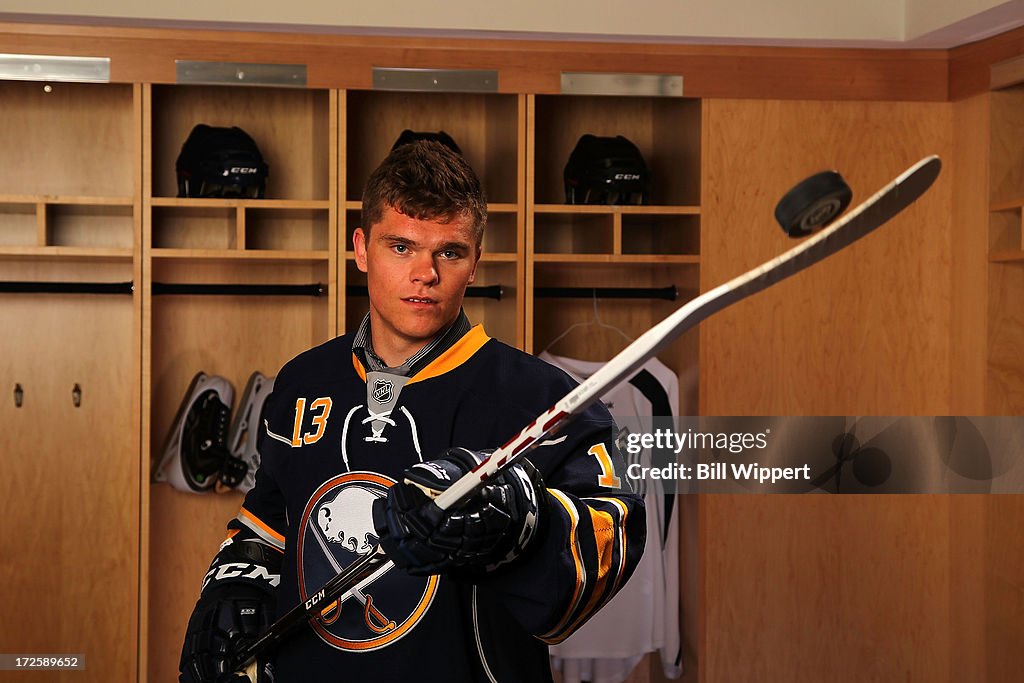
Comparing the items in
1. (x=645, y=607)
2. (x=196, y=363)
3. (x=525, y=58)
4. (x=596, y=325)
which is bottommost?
(x=645, y=607)

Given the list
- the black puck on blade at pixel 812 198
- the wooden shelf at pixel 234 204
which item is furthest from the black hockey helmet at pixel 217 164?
the black puck on blade at pixel 812 198

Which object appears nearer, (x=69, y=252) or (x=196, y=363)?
(x=69, y=252)

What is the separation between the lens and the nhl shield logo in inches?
57.6

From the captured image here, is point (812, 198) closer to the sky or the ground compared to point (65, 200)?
closer to the ground

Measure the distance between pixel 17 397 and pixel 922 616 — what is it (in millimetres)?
2951

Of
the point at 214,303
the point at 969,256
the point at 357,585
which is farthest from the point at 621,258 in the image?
the point at 357,585

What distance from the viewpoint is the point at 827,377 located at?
10.2ft

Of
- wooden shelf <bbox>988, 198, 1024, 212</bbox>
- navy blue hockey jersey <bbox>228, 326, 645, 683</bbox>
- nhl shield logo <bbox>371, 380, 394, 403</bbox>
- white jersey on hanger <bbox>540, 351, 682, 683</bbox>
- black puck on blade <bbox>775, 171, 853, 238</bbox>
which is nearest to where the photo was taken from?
black puck on blade <bbox>775, 171, 853, 238</bbox>

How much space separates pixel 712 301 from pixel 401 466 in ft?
2.04

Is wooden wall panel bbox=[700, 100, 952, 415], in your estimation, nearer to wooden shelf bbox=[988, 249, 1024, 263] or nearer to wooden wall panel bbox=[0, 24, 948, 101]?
wooden wall panel bbox=[0, 24, 948, 101]

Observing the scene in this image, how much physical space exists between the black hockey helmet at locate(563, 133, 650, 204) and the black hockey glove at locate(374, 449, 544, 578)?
204 centimetres

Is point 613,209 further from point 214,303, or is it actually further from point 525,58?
point 214,303

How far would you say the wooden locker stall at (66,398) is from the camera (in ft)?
10.7

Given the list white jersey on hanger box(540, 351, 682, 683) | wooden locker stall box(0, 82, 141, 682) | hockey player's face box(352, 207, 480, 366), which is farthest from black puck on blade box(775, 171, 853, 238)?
wooden locker stall box(0, 82, 141, 682)
